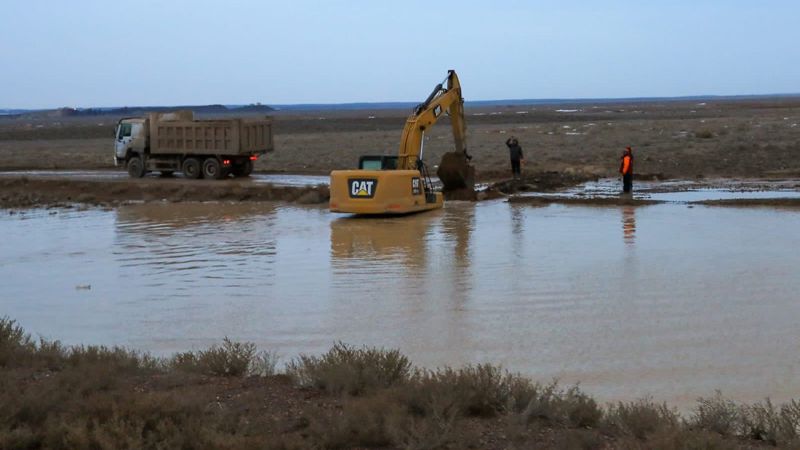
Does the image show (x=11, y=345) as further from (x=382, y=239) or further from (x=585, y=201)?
(x=585, y=201)

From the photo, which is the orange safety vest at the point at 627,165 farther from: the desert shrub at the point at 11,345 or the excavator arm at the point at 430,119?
the desert shrub at the point at 11,345

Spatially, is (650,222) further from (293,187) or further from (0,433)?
(0,433)

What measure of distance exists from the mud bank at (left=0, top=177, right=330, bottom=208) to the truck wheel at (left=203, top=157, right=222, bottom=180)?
1023 mm

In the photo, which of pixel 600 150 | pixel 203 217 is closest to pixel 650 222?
pixel 203 217

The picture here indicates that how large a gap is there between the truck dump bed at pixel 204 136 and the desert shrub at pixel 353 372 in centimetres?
2701

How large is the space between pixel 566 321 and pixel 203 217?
50.9 ft

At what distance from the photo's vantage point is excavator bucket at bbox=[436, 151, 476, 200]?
2959 centimetres

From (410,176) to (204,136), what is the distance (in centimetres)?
1270

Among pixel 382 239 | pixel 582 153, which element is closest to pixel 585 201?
pixel 382 239

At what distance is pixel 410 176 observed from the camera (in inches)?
1009

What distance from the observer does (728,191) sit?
3009 cm

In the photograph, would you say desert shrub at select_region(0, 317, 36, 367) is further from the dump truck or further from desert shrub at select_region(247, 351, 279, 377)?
the dump truck

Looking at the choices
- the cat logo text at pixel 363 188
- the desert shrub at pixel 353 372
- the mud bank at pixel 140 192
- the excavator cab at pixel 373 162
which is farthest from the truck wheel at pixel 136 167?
the desert shrub at pixel 353 372

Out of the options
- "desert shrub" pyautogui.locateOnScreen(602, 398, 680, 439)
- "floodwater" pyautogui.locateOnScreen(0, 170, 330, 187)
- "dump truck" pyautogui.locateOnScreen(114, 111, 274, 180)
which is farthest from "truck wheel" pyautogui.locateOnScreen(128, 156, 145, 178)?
"desert shrub" pyautogui.locateOnScreen(602, 398, 680, 439)
